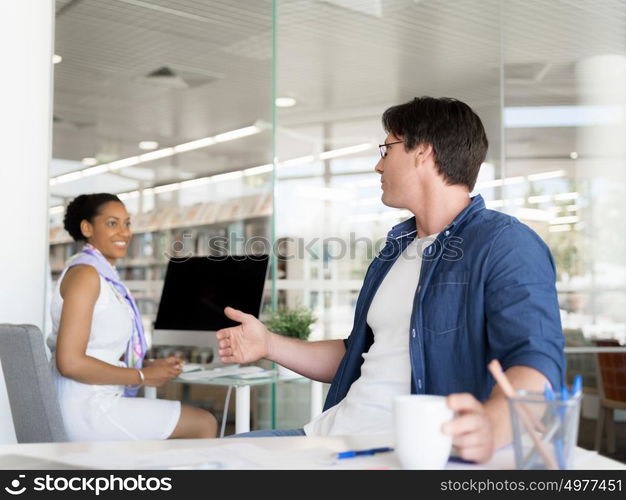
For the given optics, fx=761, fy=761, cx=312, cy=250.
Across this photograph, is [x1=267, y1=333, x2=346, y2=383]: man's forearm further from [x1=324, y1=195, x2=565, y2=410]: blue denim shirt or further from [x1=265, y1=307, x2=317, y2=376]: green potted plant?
[x1=265, y1=307, x2=317, y2=376]: green potted plant

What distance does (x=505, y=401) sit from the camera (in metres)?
1.14

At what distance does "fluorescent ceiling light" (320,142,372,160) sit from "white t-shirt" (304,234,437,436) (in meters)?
3.39

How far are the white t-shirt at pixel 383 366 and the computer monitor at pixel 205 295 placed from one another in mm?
1501

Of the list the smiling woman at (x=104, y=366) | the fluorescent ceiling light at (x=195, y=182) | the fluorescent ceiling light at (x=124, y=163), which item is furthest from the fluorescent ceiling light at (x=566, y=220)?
the fluorescent ceiling light at (x=124, y=163)

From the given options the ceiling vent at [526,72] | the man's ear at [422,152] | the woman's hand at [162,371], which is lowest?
the woman's hand at [162,371]

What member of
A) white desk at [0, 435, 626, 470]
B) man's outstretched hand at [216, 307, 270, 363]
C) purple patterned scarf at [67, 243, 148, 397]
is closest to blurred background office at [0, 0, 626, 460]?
purple patterned scarf at [67, 243, 148, 397]

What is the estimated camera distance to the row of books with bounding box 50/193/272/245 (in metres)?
6.63

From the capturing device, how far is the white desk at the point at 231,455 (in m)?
1.05

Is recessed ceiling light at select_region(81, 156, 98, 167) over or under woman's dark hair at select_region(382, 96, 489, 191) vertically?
over

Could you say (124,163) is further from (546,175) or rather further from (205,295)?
(546,175)

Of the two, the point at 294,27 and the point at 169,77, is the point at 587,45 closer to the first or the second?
the point at 294,27

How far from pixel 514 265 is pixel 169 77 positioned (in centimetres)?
522

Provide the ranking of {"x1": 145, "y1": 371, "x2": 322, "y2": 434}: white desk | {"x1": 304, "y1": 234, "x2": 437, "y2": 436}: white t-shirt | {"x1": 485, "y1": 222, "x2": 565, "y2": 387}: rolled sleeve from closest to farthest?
A: {"x1": 485, "y1": 222, "x2": 565, "y2": 387}: rolled sleeve, {"x1": 304, "y1": 234, "x2": 437, "y2": 436}: white t-shirt, {"x1": 145, "y1": 371, "x2": 322, "y2": 434}: white desk

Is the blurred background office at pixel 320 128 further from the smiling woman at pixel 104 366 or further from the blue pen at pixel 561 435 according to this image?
the blue pen at pixel 561 435
